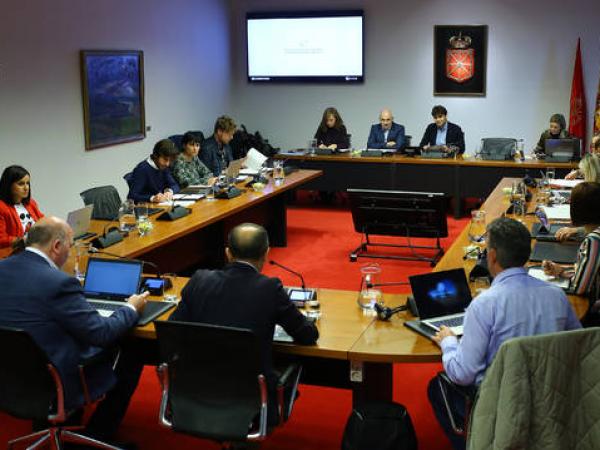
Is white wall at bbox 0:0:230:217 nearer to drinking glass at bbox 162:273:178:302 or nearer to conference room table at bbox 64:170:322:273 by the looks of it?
conference room table at bbox 64:170:322:273

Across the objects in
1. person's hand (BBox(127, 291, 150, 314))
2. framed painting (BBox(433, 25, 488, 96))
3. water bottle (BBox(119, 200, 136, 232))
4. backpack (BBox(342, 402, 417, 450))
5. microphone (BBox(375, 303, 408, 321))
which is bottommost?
backpack (BBox(342, 402, 417, 450))

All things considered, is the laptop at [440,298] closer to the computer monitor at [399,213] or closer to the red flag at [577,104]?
the computer monitor at [399,213]

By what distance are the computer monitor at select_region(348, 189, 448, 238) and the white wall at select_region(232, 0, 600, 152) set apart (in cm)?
411

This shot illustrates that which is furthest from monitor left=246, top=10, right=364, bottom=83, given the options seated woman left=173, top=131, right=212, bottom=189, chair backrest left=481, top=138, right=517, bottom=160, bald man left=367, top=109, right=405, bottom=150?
seated woman left=173, top=131, right=212, bottom=189

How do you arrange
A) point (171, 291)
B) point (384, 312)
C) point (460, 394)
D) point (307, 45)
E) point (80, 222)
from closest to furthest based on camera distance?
point (460, 394), point (384, 312), point (171, 291), point (80, 222), point (307, 45)

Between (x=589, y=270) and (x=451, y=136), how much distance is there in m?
6.16

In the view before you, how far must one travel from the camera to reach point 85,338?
3.44 metres

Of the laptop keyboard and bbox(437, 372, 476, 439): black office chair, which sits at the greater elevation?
the laptop keyboard

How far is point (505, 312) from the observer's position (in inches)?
122

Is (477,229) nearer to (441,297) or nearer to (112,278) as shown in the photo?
(441,297)

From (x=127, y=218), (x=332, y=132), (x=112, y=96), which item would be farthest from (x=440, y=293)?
(x=332, y=132)

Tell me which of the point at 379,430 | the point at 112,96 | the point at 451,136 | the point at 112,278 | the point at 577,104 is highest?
the point at 112,96

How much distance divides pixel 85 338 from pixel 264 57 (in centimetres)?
876

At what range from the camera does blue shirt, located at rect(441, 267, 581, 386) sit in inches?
122
